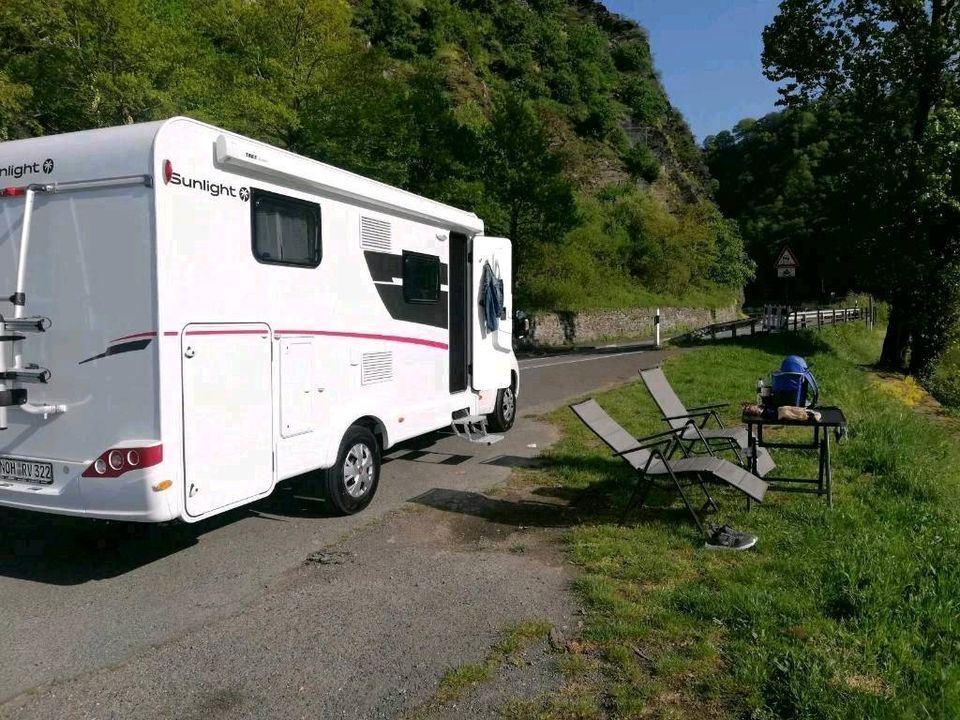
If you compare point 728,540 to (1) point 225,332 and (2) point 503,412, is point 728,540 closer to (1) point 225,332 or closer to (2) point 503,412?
(1) point 225,332

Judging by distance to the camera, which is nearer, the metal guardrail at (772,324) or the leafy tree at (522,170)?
the leafy tree at (522,170)

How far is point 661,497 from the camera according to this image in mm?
6742

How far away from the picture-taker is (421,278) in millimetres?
7707

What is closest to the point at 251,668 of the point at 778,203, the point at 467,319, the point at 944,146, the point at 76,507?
the point at 76,507

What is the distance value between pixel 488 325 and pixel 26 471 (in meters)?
5.45

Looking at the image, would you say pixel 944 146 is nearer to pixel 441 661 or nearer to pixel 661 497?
pixel 661 497

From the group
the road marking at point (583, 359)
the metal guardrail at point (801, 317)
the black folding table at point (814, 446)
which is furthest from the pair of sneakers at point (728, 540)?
the metal guardrail at point (801, 317)

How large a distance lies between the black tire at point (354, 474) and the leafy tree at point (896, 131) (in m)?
15.1

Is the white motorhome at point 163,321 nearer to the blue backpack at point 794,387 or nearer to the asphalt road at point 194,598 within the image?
the asphalt road at point 194,598

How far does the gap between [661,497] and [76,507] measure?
4.57 metres

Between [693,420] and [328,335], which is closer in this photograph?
[328,335]

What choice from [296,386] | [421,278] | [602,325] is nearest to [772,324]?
[602,325]

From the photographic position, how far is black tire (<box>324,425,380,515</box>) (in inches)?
248

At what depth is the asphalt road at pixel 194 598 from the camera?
380 cm
